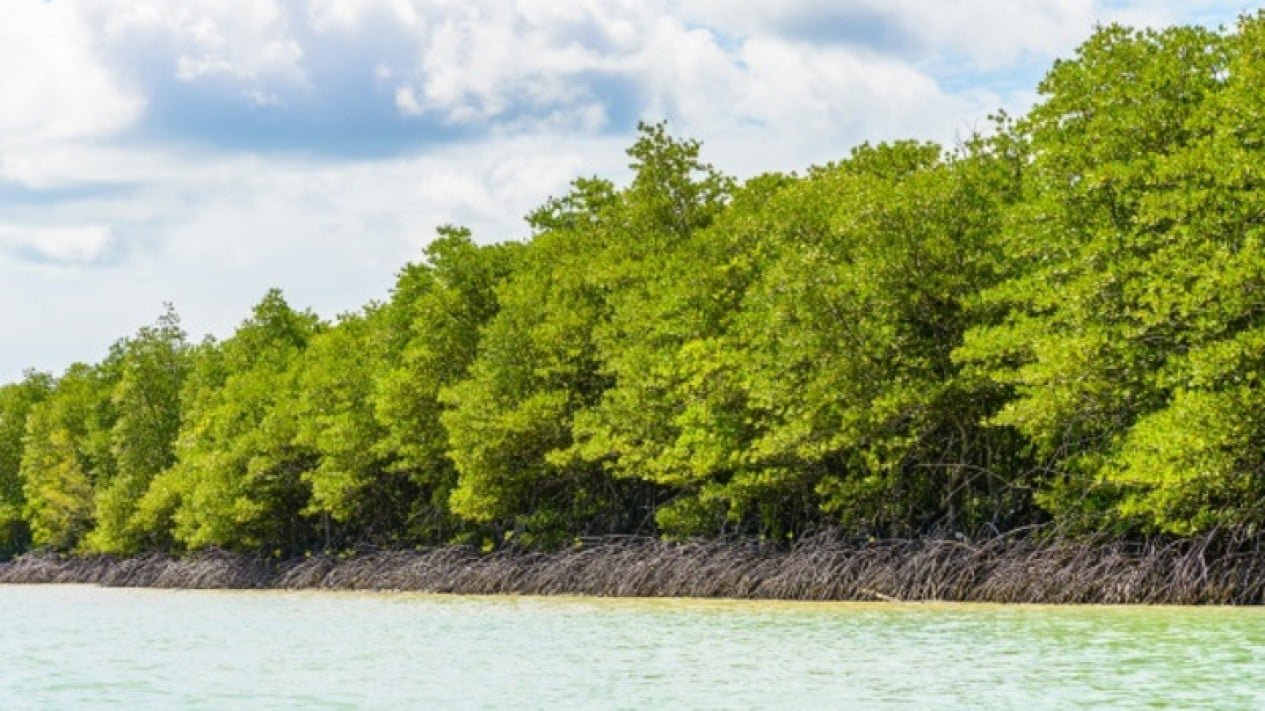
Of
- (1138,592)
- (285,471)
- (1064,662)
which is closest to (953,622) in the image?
(1138,592)

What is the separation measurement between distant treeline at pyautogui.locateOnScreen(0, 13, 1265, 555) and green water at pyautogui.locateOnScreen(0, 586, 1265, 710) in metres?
3.08

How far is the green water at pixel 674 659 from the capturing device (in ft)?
45.4

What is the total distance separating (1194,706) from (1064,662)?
316cm

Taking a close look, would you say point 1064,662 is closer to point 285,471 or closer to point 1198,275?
point 1198,275

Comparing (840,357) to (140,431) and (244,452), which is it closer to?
(244,452)

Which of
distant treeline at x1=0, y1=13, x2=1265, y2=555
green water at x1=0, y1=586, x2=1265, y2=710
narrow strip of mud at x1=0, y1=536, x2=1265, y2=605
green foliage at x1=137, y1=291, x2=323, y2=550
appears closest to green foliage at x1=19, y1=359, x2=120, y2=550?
green foliage at x1=137, y1=291, x2=323, y2=550

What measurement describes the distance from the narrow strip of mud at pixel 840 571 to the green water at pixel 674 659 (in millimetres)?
1069

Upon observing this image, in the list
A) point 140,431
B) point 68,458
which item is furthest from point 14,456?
point 140,431

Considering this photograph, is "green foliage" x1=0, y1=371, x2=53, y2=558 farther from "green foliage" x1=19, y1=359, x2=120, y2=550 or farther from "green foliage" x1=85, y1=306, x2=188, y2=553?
"green foliage" x1=85, y1=306, x2=188, y2=553

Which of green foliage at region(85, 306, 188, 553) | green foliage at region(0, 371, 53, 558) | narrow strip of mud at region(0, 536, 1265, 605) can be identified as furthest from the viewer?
green foliage at region(0, 371, 53, 558)

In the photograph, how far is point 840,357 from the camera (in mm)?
26766

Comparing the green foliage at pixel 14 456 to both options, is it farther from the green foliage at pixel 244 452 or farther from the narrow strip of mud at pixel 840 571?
the narrow strip of mud at pixel 840 571

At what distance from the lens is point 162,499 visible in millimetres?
49531

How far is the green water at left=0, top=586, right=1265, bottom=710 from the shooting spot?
45.4 feet
